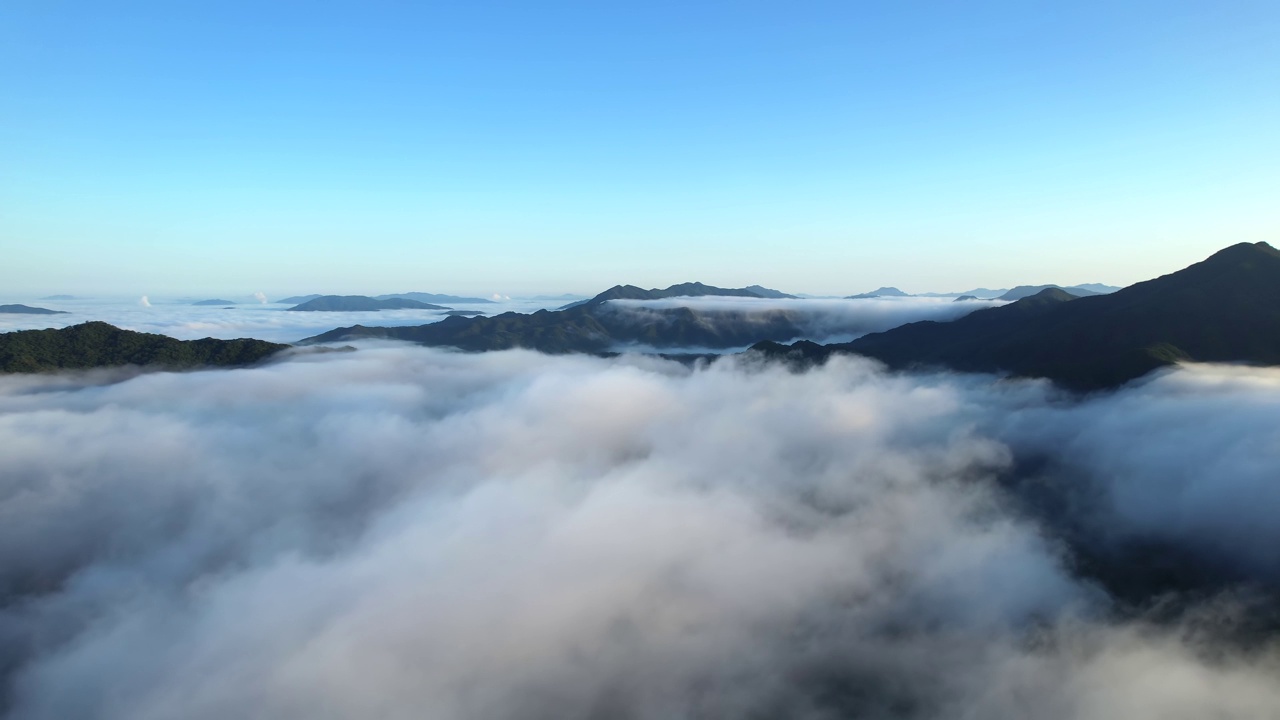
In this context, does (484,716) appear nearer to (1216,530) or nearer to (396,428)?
(396,428)

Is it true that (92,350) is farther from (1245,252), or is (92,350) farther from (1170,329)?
(1245,252)

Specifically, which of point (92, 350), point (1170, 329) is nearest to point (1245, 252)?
point (1170, 329)

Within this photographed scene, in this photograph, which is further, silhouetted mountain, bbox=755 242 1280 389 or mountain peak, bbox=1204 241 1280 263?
mountain peak, bbox=1204 241 1280 263

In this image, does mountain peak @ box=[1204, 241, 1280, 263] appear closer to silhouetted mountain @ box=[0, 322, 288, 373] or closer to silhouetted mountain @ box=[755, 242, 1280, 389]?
silhouetted mountain @ box=[755, 242, 1280, 389]

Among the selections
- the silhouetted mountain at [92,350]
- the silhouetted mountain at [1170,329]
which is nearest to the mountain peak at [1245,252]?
the silhouetted mountain at [1170,329]

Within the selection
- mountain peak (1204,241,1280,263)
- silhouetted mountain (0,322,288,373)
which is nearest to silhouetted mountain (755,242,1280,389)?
mountain peak (1204,241,1280,263)

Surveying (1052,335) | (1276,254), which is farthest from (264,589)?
(1276,254)

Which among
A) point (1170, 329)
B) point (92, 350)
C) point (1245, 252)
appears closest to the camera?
point (1170, 329)

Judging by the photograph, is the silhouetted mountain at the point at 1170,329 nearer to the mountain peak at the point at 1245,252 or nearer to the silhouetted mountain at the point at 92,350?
the mountain peak at the point at 1245,252
